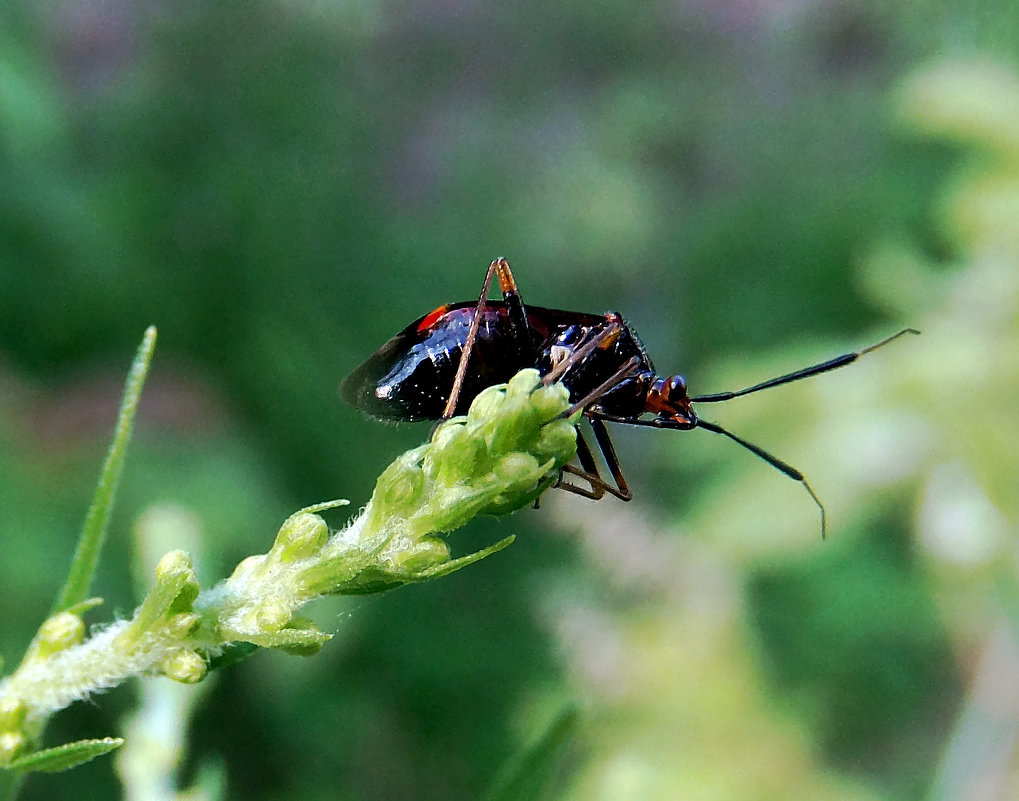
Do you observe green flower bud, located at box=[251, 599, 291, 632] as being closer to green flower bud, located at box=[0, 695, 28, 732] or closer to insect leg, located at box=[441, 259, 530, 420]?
green flower bud, located at box=[0, 695, 28, 732]

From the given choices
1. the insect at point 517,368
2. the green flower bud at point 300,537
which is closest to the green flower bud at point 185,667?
the green flower bud at point 300,537

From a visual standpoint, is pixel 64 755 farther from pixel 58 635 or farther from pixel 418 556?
pixel 418 556

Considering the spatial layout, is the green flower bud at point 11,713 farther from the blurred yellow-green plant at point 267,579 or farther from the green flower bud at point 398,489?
the green flower bud at point 398,489

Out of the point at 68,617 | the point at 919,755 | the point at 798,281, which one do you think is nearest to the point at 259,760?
the point at 919,755

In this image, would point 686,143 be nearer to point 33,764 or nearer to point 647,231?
point 647,231

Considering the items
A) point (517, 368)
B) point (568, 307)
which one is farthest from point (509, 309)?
point (568, 307)
